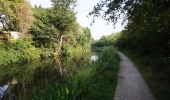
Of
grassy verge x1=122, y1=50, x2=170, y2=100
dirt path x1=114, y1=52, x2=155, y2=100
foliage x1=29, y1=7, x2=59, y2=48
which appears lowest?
dirt path x1=114, y1=52, x2=155, y2=100

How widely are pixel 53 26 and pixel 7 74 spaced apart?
1044 inches

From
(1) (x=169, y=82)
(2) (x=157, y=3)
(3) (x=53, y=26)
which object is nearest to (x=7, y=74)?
Result: (1) (x=169, y=82)

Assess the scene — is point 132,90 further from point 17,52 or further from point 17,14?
point 17,14

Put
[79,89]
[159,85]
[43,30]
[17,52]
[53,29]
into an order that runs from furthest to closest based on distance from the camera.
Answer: [53,29], [43,30], [17,52], [159,85], [79,89]

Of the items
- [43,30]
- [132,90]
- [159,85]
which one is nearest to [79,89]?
[132,90]

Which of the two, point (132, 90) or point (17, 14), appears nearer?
point (132, 90)

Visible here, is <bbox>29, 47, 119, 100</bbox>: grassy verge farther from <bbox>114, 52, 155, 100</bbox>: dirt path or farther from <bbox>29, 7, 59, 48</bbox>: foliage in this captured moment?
<bbox>29, 7, 59, 48</bbox>: foliage

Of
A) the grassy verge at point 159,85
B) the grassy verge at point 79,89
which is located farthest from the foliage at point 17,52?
the grassy verge at point 159,85

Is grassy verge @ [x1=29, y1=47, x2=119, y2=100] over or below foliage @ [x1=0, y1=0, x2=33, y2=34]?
below

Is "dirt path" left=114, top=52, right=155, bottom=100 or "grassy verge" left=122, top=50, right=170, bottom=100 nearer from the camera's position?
"dirt path" left=114, top=52, right=155, bottom=100

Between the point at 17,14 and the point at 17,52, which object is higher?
the point at 17,14

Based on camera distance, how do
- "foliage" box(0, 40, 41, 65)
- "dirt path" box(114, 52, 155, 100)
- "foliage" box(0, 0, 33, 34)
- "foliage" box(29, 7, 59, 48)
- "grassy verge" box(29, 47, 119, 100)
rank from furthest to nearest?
1. "foliage" box(29, 7, 59, 48)
2. "foliage" box(0, 0, 33, 34)
3. "foliage" box(0, 40, 41, 65)
4. "dirt path" box(114, 52, 155, 100)
5. "grassy verge" box(29, 47, 119, 100)

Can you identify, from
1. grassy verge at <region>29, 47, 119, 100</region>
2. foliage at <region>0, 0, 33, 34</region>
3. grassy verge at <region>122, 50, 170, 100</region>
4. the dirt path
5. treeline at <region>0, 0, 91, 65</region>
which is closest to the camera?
grassy verge at <region>29, 47, 119, 100</region>

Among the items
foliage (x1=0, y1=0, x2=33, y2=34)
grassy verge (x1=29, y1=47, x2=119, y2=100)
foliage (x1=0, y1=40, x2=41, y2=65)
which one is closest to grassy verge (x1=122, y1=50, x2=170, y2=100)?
grassy verge (x1=29, y1=47, x2=119, y2=100)
